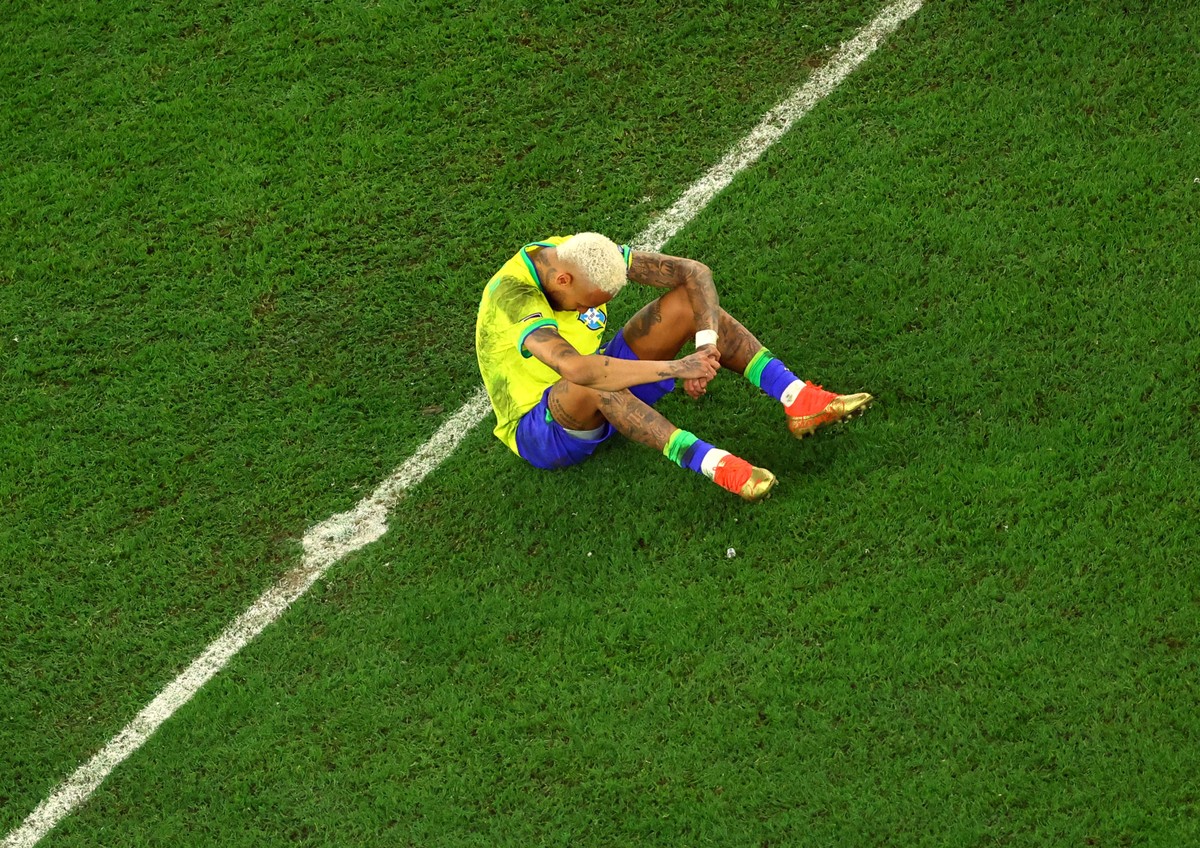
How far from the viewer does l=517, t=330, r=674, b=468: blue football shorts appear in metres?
5.31

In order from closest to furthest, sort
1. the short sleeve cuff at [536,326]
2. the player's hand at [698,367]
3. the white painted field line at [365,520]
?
1. the player's hand at [698,367]
2. the short sleeve cuff at [536,326]
3. the white painted field line at [365,520]

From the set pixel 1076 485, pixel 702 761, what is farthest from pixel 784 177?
pixel 702 761

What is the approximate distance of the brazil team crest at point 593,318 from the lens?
17.4 feet

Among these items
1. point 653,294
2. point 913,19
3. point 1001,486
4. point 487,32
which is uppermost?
point 487,32

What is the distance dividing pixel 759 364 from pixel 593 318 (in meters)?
0.74

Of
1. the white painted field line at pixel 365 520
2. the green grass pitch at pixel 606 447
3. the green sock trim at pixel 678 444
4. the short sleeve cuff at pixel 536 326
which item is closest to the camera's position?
the green grass pitch at pixel 606 447

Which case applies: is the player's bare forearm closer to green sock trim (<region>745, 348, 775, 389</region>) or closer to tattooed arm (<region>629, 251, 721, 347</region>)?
tattooed arm (<region>629, 251, 721, 347</region>)

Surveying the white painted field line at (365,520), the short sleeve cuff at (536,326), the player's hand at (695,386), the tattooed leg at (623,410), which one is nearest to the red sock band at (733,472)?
the tattooed leg at (623,410)

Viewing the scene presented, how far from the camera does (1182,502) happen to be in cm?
486

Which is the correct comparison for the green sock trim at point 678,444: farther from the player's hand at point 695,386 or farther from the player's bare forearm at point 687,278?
the player's bare forearm at point 687,278

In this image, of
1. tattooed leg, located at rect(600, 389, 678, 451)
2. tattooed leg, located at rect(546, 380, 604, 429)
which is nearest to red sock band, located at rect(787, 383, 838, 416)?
tattooed leg, located at rect(600, 389, 678, 451)

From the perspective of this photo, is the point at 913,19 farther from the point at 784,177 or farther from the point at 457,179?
the point at 457,179

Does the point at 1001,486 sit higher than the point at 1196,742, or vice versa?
the point at 1001,486

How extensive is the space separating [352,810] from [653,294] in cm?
287
